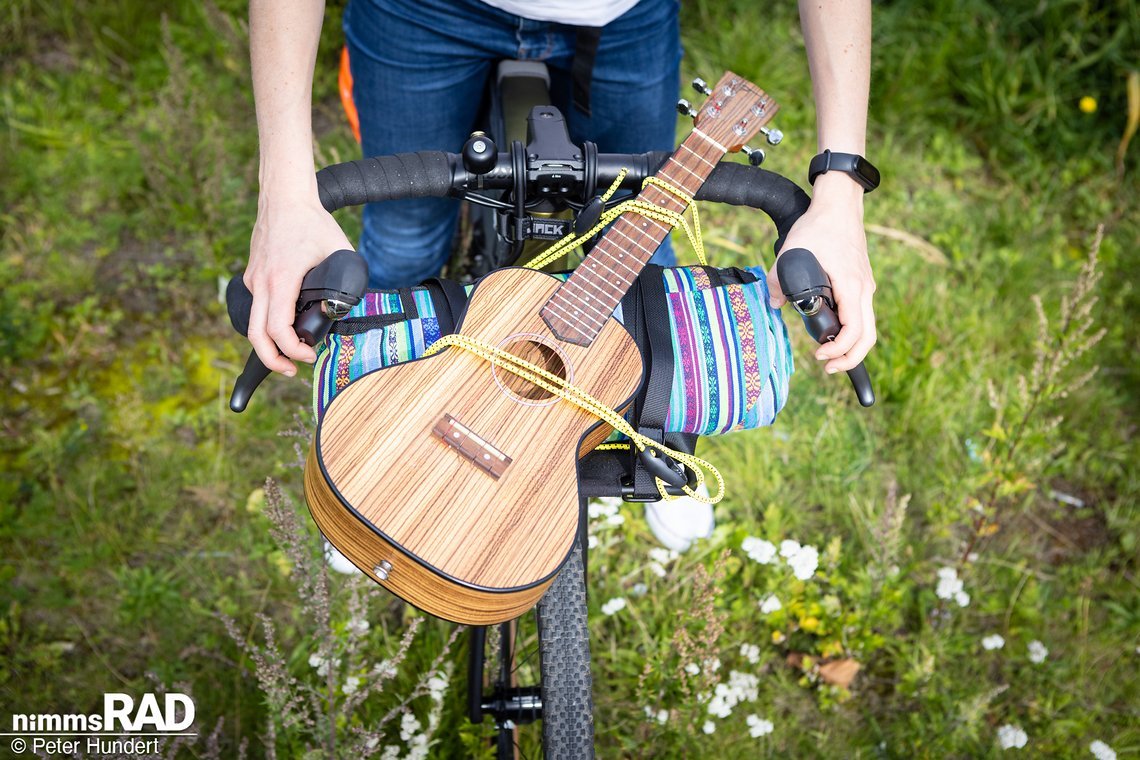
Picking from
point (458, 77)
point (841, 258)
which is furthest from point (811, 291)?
point (458, 77)

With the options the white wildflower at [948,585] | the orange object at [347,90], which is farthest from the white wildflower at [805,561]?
the orange object at [347,90]

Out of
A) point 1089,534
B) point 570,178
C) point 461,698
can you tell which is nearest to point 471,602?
point 570,178

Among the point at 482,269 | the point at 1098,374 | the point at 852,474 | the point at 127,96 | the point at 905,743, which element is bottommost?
the point at 905,743

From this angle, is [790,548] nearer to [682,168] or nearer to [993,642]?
[993,642]

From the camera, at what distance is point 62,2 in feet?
13.0

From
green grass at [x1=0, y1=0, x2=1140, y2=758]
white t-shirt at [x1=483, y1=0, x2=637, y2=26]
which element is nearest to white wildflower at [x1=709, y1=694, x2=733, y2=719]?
green grass at [x1=0, y1=0, x2=1140, y2=758]

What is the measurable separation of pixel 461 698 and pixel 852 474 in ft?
5.17

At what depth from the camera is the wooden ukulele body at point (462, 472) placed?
1.16 m

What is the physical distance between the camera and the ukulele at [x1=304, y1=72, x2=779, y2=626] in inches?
45.7

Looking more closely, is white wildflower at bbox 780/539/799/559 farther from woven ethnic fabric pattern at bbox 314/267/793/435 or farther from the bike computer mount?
the bike computer mount

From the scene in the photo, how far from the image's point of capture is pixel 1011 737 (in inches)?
93.4

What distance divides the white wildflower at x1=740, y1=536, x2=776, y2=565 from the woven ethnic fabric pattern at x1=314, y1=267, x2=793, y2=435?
114 cm

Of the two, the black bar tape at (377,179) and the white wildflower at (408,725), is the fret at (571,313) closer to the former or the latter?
the black bar tape at (377,179)

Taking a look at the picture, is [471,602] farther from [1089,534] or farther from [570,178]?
[1089,534]
